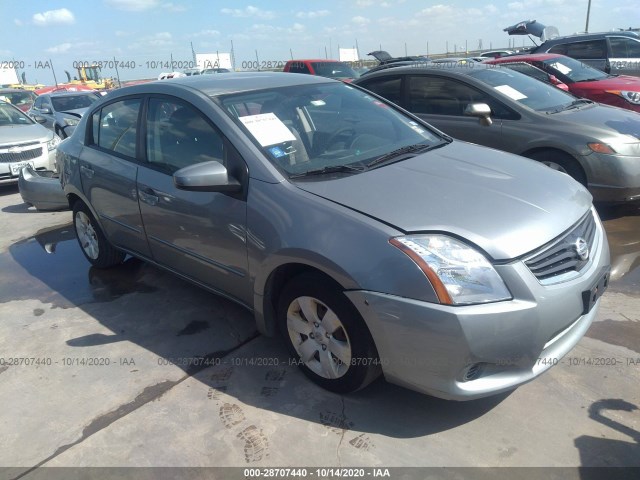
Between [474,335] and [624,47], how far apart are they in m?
11.5

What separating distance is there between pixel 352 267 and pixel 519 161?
1.52m

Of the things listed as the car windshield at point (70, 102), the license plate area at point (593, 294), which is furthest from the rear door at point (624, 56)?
the car windshield at point (70, 102)

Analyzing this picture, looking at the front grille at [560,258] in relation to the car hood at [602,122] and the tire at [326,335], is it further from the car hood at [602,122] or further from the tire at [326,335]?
the car hood at [602,122]

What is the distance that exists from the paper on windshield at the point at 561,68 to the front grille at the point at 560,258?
664 centimetres

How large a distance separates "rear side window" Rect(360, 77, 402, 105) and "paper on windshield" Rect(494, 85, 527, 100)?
1.17 m

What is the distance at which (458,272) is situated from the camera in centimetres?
226

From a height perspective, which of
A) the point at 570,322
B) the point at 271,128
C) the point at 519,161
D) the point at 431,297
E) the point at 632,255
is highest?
the point at 271,128

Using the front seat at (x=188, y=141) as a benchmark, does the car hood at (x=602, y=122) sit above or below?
below

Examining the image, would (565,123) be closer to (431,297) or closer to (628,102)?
(628,102)

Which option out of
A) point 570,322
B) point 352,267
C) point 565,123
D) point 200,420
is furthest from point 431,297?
point 565,123

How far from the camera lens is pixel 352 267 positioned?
2379 mm

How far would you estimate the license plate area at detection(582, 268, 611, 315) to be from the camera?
2477mm

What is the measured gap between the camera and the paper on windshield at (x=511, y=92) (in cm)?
565

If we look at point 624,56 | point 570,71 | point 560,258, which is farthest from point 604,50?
point 560,258
